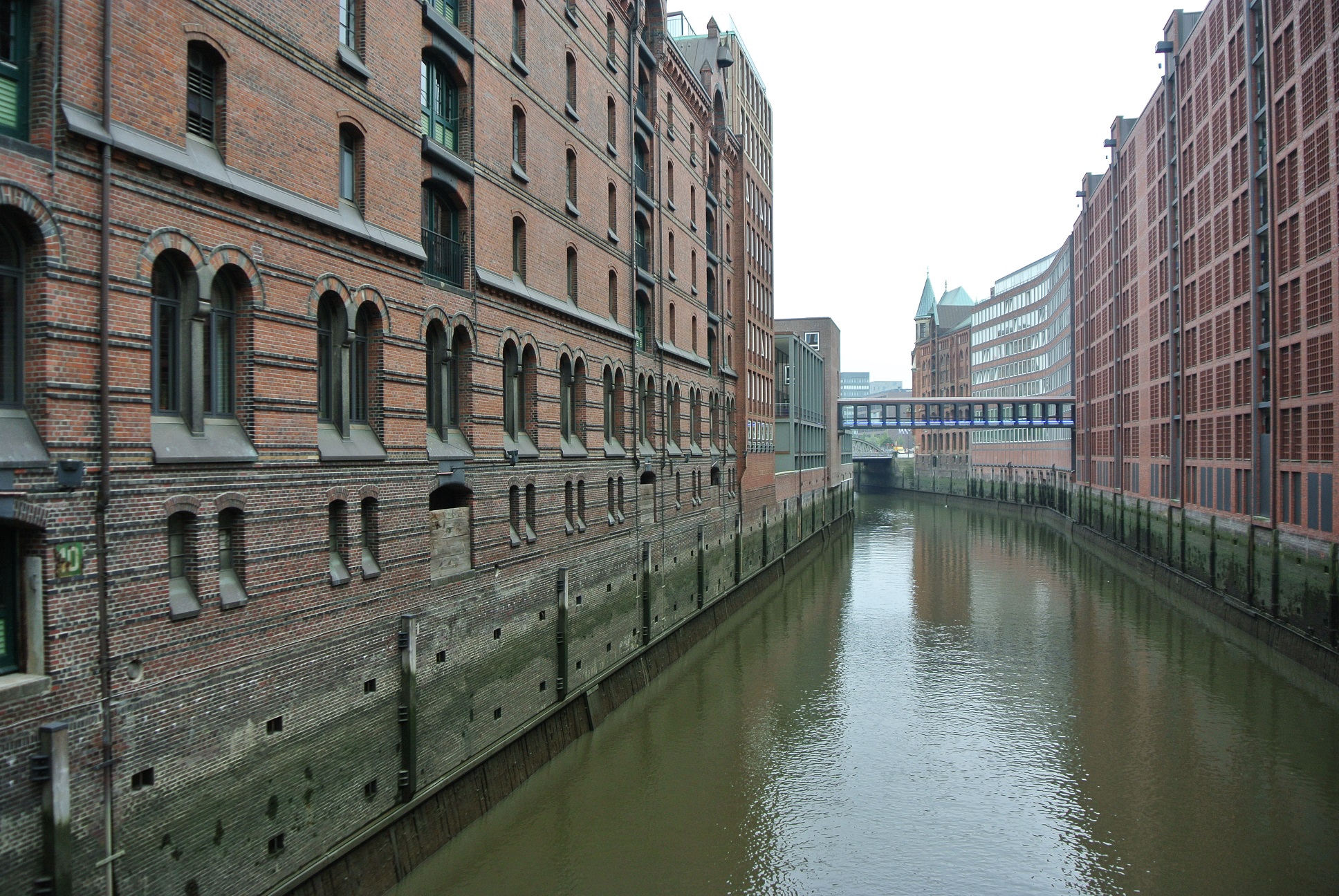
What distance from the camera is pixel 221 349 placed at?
10953mm

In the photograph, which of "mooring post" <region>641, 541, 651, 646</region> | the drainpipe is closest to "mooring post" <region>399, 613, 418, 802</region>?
the drainpipe

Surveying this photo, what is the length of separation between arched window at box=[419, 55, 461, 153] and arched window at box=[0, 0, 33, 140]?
7057 millimetres

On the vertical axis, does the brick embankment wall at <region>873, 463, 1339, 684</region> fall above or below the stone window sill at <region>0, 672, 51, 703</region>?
below

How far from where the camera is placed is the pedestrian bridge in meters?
82.4

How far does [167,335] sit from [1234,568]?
33699 millimetres

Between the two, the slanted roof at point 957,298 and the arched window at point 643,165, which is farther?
the slanted roof at point 957,298

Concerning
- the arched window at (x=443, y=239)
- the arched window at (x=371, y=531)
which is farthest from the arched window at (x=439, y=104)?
the arched window at (x=371, y=531)

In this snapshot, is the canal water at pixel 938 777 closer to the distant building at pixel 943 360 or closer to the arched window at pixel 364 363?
the arched window at pixel 364 363

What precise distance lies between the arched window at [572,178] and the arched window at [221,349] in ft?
39.2

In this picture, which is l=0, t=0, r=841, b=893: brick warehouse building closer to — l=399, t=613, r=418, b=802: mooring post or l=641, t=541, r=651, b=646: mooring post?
l=399, t=613, r=418, b=802: mooring post

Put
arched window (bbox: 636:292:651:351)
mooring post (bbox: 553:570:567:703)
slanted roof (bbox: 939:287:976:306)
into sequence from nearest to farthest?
mooring post (bbox: 553:570:567:703), arched window (bbox: 636:292:651:351), slanted roof (bbox: 939:287:976:306)

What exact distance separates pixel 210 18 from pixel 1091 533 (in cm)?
5881

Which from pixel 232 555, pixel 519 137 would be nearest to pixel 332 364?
pixel 232 555

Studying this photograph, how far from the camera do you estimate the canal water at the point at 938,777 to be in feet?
47.4
